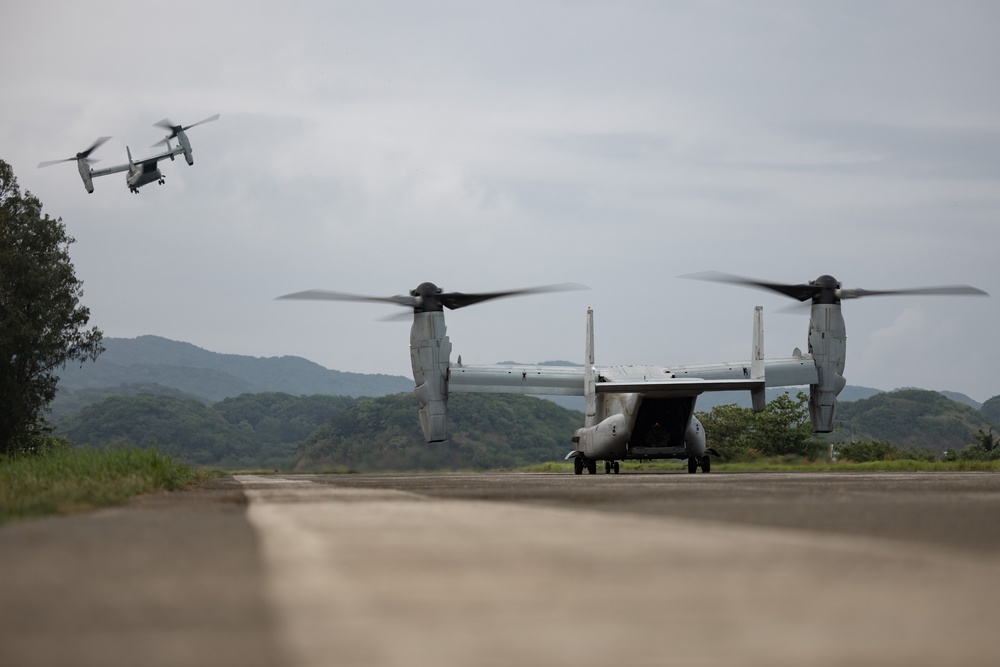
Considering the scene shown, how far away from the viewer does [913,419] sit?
148 meters

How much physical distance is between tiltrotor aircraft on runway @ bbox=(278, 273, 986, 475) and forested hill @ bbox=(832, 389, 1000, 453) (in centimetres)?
9210

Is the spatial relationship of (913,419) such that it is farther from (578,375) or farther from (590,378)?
(590,378)

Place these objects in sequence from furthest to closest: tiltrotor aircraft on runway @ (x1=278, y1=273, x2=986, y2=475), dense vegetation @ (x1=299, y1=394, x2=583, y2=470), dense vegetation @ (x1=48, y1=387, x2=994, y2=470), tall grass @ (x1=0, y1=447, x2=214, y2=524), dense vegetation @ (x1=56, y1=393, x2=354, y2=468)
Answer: tiltrotor aircraft on runway @ (x1=278, y1=273, x2=986, y2=475) → dense vegetation @ (x1=56, y1=393, x2=354, y2=468) → dense vegetation @ (x1=48, y1=387, x2=994, y2=470) → dense vegetation @ (x1=299, y1=394, x2=583, y2=470) → tall grass @ (x1=0, y1=447, x2=214, y2=524)

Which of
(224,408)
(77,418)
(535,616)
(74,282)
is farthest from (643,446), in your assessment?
(224,408)

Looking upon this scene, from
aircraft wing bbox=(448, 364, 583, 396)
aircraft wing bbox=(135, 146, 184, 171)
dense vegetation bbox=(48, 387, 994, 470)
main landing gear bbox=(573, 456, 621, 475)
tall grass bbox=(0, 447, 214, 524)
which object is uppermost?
aircraft wing bbox=(135, 146, 184, 171)

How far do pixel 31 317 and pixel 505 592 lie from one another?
5536 centimetres

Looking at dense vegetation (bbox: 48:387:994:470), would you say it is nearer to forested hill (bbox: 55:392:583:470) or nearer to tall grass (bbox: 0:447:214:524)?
forested hill (bbox: 55:392:583:470)

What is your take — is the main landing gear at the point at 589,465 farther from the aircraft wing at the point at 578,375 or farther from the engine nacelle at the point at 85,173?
the engine nacelle at the point at 85,173

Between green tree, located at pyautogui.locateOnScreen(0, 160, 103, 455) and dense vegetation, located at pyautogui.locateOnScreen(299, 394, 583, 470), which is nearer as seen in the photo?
dense vegetation, located at pyautogui.locateOnScreen(299, 394, 583, 470)

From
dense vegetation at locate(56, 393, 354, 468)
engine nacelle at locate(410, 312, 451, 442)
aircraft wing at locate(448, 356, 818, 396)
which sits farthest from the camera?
engine nacelle at locate(410, 312, 451, 442)

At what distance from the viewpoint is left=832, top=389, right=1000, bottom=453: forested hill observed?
5699 inches

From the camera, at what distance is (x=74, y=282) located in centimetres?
5912

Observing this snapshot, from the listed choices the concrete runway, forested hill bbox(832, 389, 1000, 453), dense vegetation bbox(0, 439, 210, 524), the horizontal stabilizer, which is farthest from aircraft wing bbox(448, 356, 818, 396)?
forested hill bbox(832, 389, 1000, 453)

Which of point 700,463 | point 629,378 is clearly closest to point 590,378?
point 629,378
